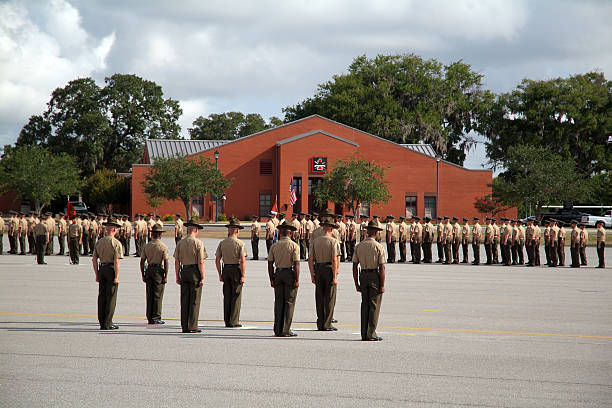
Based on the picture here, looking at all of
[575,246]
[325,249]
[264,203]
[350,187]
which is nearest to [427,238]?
[575,246]

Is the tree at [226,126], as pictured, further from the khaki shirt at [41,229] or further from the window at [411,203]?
the khaki shirt at [41,229]

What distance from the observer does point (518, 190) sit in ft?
170

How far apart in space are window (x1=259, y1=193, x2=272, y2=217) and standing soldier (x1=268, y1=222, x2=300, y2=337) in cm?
5188

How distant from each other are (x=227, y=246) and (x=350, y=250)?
1689 cm

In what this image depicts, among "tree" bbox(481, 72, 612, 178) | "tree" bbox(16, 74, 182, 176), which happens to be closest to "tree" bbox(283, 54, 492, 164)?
"tree" bbox(481, 72, 612, 178)

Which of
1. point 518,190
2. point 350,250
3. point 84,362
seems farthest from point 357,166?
point 84,362

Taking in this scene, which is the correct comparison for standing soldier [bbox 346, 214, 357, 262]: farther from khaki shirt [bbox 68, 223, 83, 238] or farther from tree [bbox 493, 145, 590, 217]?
tree [bbox 493, 145, 590, 217]

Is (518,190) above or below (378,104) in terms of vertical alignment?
below

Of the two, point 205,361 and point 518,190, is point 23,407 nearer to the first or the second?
point 205,361

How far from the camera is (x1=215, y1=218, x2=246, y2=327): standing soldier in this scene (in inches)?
425

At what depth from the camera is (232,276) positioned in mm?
10961

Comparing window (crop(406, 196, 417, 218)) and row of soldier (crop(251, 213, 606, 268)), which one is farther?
window (crop(406, 196, 417, 218))

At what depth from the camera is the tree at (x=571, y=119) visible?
221ft

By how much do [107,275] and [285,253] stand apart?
290 centimetres
